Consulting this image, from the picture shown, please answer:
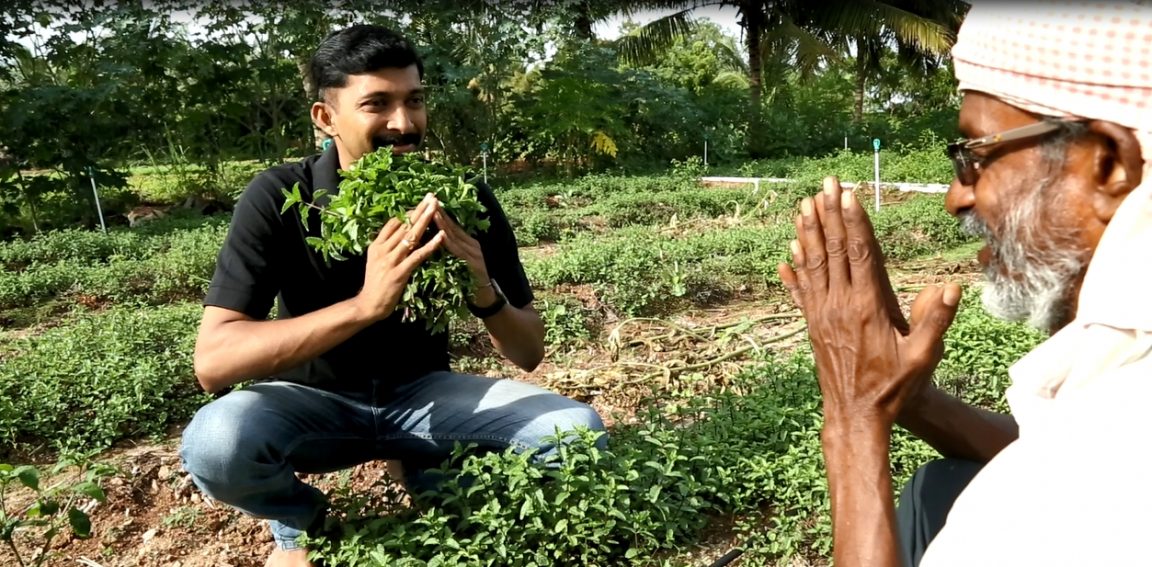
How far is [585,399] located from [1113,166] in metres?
2.83

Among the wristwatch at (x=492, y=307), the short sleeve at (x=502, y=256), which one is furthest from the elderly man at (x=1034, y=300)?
the short sleeve at (x=502, y=256)

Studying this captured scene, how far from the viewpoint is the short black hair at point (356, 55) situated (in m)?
2.64

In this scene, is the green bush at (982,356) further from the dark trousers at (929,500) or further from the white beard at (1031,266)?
the white beard at (1031,266)

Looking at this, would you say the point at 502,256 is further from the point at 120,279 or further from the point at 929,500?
the point at 120,279

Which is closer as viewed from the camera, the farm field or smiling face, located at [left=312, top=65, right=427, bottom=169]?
the farm field

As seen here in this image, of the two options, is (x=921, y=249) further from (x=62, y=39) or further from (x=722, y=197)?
(x=62, y=39)

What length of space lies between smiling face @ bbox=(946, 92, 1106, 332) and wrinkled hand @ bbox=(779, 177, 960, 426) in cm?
16

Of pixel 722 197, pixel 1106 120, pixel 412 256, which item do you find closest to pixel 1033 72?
pixel 1106 120

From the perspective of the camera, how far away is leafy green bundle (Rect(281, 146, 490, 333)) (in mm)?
2334

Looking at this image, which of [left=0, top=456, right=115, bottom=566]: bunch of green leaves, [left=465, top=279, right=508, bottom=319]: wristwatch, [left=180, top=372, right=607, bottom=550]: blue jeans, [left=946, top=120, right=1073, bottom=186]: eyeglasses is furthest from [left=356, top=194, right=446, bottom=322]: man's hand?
[left=946, top=120, right=1073, bottom=186]: eyeglasses

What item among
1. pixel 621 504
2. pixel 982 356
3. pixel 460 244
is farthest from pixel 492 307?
pixel 982 356

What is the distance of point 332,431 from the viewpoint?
8.33 feet

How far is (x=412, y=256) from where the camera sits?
2209mm

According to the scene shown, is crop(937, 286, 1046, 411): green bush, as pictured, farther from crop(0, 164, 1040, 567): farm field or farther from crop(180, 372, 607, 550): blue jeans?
crop(180, 372, 607, 550): blue jeans
